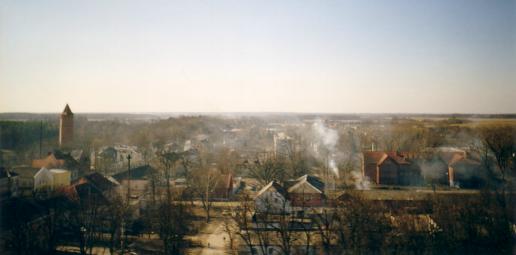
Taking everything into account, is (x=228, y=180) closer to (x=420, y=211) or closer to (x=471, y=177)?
(x=420, y=211)

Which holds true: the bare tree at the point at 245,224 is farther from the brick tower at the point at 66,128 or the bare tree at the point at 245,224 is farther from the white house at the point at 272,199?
the brick tower at the point at 66,128

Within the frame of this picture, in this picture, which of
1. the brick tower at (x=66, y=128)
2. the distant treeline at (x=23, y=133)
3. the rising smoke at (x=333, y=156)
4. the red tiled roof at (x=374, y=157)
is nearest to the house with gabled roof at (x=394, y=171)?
the red tiled roof at (x=374, y=157)

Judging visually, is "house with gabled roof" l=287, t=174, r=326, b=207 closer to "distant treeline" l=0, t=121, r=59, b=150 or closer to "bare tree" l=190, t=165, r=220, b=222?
"bare tree" l=190, t=165, r=220, b=222

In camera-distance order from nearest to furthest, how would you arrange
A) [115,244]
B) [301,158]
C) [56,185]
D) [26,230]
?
[26,230] < [115,244] < [56,185] < [301,158]

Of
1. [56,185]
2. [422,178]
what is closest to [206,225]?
[56,185]

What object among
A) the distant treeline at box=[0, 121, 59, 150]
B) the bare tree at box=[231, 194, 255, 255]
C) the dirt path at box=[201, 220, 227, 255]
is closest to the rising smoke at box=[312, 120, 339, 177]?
the bare tree at box=[231, 194, 255, 255]

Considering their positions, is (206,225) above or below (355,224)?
below
